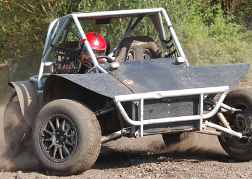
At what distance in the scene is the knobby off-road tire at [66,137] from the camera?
502 centimetres

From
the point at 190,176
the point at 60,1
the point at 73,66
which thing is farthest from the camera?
the point at 60,1

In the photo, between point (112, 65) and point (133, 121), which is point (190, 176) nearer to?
point (133, 121)

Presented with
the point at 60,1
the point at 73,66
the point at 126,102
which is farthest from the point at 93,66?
the point at 60,1

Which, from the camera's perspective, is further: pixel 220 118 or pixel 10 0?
pixel 10 0

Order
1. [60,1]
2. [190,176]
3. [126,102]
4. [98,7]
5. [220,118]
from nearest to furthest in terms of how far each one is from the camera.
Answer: [190,176], [126,102], [220,118], [98,7], [60,1]

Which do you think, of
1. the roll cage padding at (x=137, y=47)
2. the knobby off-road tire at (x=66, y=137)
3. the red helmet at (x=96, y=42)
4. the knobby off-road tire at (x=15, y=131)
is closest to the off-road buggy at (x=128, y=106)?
the knobby off-road tire at (x=66, y=137)

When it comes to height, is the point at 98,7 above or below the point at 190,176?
above

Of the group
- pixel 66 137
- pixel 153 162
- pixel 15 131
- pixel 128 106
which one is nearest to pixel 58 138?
pixel 66 137

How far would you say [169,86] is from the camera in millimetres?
5273

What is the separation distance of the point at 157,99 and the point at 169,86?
0.84 feet

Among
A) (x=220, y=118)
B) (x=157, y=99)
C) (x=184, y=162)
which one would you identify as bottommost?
(x=184, y=162)

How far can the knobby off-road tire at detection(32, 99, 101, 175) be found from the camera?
5.02m

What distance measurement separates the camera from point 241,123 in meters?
5.85

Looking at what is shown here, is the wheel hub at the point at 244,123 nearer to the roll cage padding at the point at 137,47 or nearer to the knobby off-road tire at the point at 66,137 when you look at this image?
the roll cage padding at the point at 137,47
